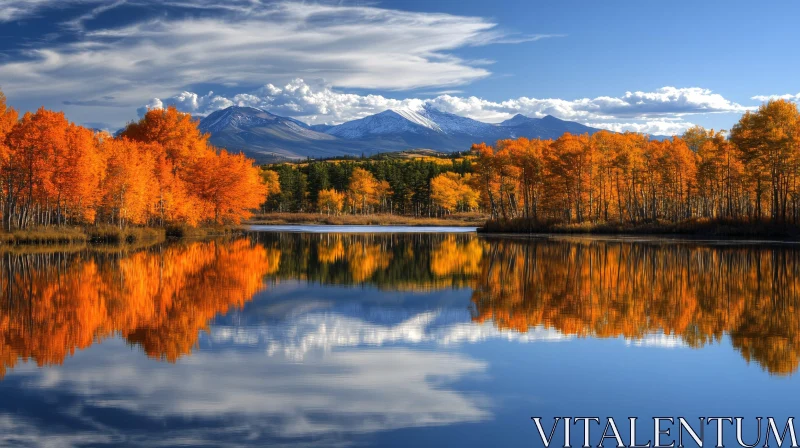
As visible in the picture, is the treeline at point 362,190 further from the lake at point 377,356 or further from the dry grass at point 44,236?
the lake at point 377,356

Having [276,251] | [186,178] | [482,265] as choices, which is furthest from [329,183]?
[482,265]

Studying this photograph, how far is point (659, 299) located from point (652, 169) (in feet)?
205

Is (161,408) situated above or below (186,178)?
below

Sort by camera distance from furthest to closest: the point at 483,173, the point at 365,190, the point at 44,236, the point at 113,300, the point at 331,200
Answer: the point at 365,190
the point at 331,200
the point at 483,173
the point at 44,236
the point at 113,300

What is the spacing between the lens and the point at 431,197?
499ft

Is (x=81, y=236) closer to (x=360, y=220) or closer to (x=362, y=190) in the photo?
(x=360, y=220)

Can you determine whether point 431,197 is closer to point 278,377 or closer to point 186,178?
point 186,178

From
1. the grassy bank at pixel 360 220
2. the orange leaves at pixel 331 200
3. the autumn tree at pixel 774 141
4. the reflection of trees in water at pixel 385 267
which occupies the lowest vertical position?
the grassy bank at pixel 360 220

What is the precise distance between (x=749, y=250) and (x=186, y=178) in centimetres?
4884

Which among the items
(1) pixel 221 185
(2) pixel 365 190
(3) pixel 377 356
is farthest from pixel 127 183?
(2) pixel 365 190

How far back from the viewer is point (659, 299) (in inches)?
825

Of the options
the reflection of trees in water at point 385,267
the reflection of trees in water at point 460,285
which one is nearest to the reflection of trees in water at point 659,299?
the reflection of trees in water at point 460,285

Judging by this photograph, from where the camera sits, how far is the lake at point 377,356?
9.41 metres

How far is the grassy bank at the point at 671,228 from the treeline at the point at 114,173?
98.5ft
